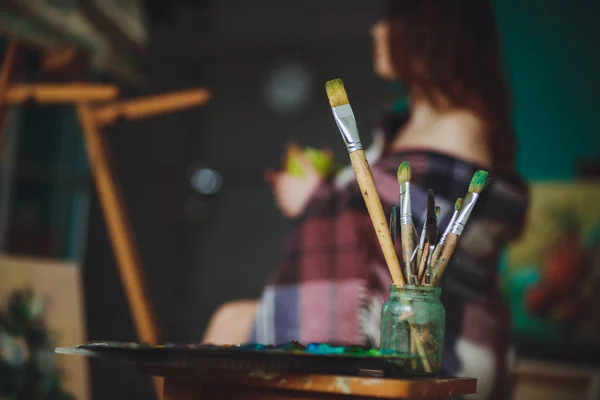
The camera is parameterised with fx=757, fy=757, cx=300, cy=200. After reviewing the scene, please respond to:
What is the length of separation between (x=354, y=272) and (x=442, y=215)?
20 centimetres

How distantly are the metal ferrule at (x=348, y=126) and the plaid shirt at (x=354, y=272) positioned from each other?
0.58 meters

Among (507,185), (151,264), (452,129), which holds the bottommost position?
(151,264)

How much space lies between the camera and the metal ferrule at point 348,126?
0.83 metres

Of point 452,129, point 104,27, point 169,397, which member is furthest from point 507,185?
point 104,27

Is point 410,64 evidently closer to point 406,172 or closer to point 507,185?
point 507,185

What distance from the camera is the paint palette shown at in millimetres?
681

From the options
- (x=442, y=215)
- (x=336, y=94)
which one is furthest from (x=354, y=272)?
(x=336, y=94)

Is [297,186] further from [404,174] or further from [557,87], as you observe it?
[557,87]

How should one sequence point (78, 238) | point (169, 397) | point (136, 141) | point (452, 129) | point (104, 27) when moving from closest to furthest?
point (169, 397)
point (452, 129)
point (104, 27)
point (78, 238)
point (136, 141)

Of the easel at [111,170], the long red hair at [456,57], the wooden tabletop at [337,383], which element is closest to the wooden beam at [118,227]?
the easel at [111,170]

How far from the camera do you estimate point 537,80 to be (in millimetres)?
2498

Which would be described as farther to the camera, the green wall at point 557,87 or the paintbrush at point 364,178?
the green wall at point 557,87

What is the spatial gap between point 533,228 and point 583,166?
25cm

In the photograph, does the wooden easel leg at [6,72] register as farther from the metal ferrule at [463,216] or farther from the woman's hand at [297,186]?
the metal ferrule at [463,216]
